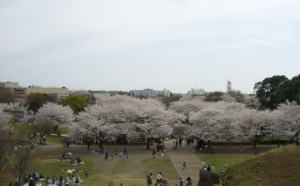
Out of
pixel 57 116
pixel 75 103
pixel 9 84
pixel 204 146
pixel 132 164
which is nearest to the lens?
pixel 132 164

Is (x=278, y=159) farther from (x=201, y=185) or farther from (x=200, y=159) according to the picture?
(x=200, y=159)

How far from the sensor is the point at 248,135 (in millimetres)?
36531

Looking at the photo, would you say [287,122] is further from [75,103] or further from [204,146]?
[75,103]

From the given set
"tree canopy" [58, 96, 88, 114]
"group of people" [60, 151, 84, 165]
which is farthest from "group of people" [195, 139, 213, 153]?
"tree canopy" [58, 96, 88, 114]

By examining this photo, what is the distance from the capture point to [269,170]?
42.4 ft

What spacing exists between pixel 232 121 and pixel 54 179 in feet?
68.5

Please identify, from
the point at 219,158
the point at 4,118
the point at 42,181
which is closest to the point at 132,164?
the point at 219,158

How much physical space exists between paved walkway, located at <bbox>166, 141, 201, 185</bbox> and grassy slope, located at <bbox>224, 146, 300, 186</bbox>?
1024 centimetres

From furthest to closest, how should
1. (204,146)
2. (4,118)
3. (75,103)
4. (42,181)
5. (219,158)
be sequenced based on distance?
(75,103), (4,118), (204,146), (219,158), (42,181)

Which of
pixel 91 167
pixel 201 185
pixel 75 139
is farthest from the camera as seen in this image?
pixel 75 139

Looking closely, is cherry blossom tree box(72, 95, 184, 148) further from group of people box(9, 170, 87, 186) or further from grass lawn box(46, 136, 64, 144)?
group of people box(9, 170, 87, 186)

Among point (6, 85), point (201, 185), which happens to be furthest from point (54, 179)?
point (6, 85)

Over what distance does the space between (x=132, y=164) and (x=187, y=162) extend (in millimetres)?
5210

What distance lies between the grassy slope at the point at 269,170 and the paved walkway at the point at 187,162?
10.2m
